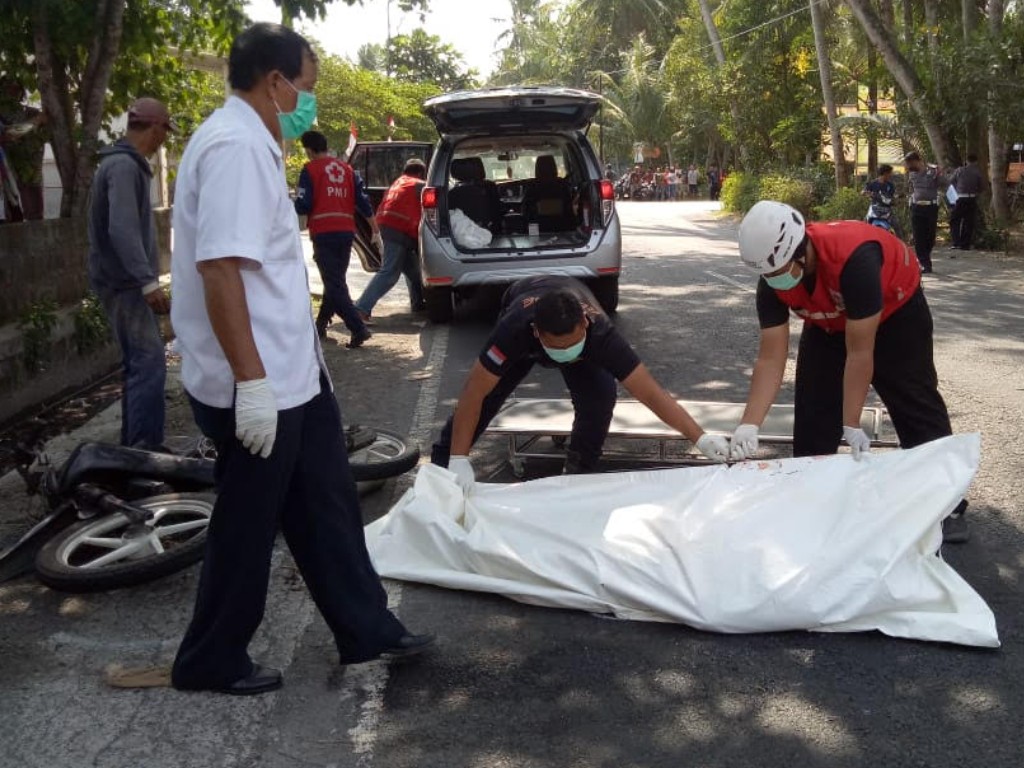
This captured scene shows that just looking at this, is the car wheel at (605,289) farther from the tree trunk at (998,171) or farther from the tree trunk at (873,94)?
the tree trunk at (873,94)

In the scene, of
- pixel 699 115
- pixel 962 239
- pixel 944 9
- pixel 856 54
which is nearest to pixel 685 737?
pixel 962 239

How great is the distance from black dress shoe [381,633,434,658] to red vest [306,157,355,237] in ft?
20.8

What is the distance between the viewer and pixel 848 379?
4113mm

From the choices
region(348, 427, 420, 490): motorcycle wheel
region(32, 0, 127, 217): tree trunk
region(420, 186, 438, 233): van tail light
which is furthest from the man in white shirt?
region(420, 186, 438, 233): van tail light

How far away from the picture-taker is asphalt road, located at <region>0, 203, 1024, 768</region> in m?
2.95

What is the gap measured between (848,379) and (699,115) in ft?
131

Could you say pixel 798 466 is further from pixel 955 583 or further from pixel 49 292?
pixel 49 292

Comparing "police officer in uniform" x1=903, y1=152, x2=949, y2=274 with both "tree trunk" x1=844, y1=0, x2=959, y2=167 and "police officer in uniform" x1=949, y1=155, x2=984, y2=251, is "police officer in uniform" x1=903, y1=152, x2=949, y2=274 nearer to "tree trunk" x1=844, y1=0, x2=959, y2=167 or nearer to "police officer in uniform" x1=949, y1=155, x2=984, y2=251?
"police officer in uniform" x1=949, y1=155, x2=984, y2=251

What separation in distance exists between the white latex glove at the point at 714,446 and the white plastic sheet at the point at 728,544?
0.11m

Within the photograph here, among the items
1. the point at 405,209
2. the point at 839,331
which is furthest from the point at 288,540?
the point at 405,209

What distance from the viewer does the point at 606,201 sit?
31.8 ft

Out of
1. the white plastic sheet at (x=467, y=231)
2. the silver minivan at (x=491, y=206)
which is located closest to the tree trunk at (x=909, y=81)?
the silver minivan at (x=491, y=206)

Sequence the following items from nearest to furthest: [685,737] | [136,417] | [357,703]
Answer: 1. [685,737]
2. [357,703]
3. [136,417]

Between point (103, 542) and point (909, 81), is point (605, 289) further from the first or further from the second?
point (909, 81)
